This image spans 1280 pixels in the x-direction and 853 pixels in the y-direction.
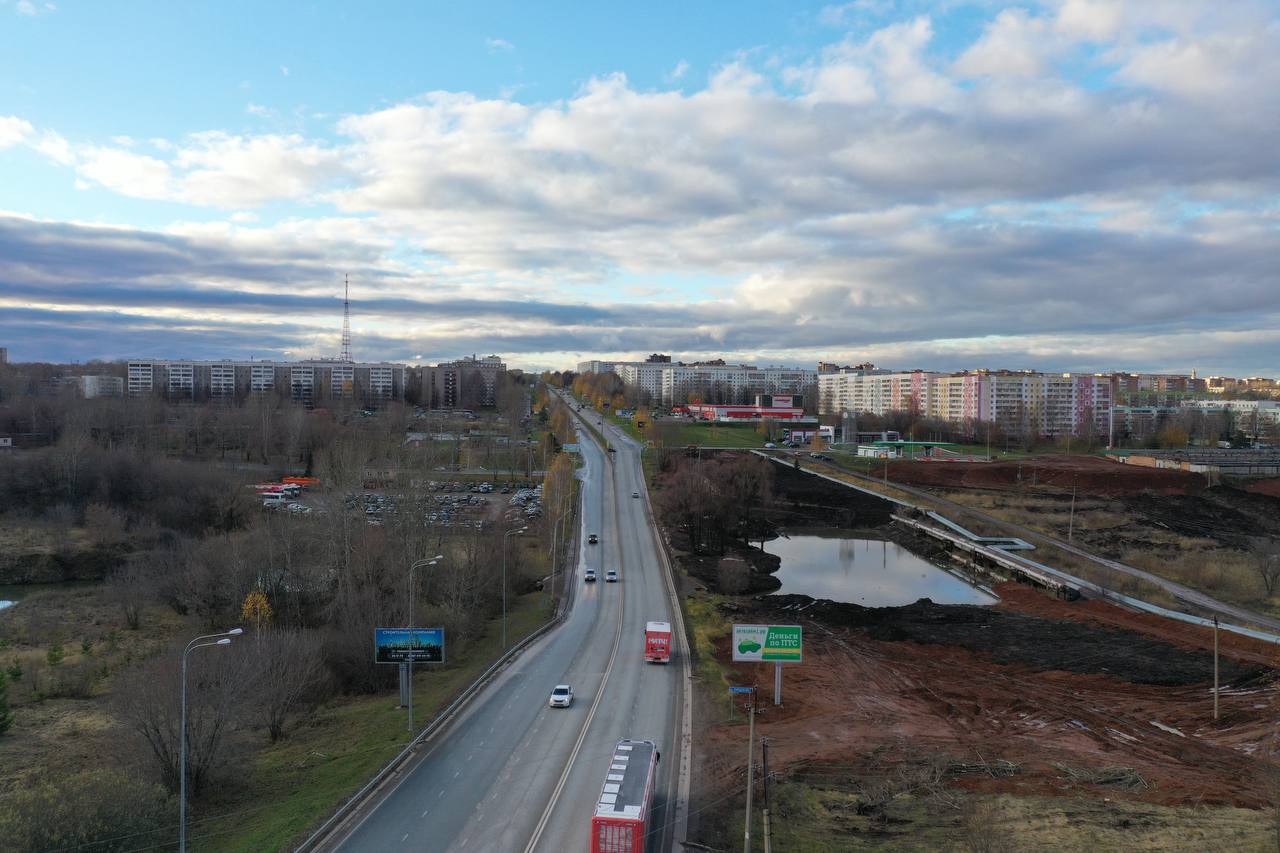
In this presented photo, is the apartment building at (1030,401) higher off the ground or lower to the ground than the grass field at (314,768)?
higher

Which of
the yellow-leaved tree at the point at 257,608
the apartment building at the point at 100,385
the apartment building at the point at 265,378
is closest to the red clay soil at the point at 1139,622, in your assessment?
the yellow-leaved tree at the point at 257,608

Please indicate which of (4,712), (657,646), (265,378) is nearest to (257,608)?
(4,712)

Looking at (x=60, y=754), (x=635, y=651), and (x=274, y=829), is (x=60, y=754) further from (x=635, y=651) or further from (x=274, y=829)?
(x=635, y=651)

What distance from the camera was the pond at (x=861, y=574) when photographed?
155 feet

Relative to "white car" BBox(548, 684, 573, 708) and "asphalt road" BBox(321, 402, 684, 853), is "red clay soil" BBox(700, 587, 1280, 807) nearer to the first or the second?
"asphalt road" BBox(321, 402, 684, 853)

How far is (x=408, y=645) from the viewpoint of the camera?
23312mm

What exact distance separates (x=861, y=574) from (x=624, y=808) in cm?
4124

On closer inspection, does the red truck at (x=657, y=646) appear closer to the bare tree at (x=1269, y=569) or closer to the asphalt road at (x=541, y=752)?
the asphalt road at (x=541, y=752)

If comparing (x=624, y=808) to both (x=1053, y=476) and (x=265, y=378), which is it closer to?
(x=1053, y=476)

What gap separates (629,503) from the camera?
66.1m

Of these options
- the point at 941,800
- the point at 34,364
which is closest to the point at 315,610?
the point at 941,800

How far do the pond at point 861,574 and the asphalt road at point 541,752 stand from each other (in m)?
15.2

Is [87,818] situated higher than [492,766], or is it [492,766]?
[87,818]

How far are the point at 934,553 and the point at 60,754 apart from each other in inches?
2099
